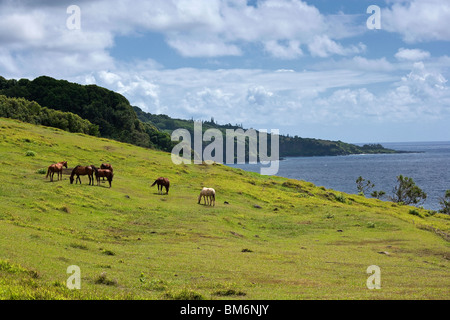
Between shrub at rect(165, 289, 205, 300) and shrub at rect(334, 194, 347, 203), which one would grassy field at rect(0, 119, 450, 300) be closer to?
shrub at rect(165, 289, 205, 300)

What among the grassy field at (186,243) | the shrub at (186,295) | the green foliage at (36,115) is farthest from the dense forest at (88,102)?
the shrub at (186,295)

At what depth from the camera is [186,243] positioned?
1081 inches

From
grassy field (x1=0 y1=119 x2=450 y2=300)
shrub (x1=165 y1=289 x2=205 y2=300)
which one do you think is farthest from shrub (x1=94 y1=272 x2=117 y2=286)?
shrub (x1=165 y1=289 x2=205 y2=300)

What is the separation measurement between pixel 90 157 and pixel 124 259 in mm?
44171

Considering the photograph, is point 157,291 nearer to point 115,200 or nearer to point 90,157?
point 115,200

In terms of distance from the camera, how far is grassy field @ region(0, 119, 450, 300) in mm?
15312

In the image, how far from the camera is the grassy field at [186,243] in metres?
15.3

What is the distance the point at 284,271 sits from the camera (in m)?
20.7

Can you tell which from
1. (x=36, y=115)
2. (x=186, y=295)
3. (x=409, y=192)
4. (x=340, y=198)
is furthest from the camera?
(x=409, y=192)

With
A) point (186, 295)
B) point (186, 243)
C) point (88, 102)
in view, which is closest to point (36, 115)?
point (88, 102)

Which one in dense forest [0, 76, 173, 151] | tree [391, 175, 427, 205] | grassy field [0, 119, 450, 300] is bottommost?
tree [391, 175, 427, 205]

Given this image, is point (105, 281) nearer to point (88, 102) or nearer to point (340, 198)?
point (340, 198)

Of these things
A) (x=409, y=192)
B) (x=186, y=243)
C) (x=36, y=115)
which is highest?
(x=36, y=115)

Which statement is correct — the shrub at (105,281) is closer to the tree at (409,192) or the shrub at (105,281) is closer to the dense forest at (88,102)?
the tree at (409,192)
